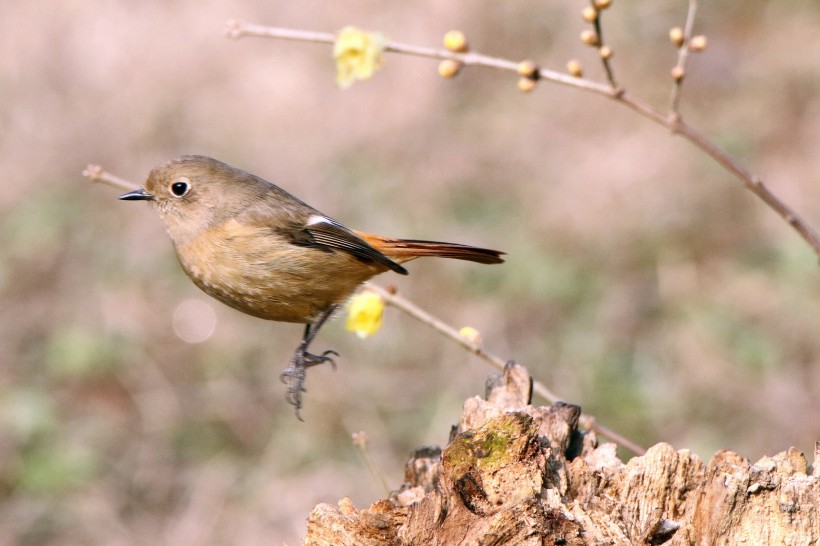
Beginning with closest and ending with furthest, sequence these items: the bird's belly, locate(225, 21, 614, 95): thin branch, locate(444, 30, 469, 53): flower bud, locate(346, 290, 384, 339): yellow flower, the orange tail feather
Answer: locate(225, 21, 614, 95): thin branch → locate(444, 30, 469, 53): flower bud → locate(346, 290, 384, 339): yellow flower → the bird's belly → the orange tail feather

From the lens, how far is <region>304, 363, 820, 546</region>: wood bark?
2.53 m

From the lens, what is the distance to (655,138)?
8.55m

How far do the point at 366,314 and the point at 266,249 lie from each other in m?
0.60

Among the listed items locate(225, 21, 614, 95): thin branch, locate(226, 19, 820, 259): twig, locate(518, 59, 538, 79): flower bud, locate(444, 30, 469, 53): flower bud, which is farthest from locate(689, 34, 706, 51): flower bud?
locate(444, 30, 469, 53): flower bud

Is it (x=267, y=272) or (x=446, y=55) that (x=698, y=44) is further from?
(x=267, y=272)

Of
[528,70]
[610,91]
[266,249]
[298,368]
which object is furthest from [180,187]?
[610,91]

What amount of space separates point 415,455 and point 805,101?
6.61 meters

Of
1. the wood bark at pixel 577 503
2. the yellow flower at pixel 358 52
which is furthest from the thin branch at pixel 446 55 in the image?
the wood bark at pixel 577 503

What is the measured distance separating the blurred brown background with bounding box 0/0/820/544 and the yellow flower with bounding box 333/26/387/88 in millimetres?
3170

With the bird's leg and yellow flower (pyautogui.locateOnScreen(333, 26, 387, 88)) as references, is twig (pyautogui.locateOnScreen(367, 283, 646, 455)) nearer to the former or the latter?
the bird's leg

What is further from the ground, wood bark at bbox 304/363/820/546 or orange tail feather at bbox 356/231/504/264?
orange tail feather at bbox 356/231/504/264

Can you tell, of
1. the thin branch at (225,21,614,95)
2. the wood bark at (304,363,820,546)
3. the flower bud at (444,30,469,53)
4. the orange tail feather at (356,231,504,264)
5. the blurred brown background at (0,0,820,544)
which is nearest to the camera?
the wood bark at (304,363,820,546)

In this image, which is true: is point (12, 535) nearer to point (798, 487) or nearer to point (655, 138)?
point (798, 487)

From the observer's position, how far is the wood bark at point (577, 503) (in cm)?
253
